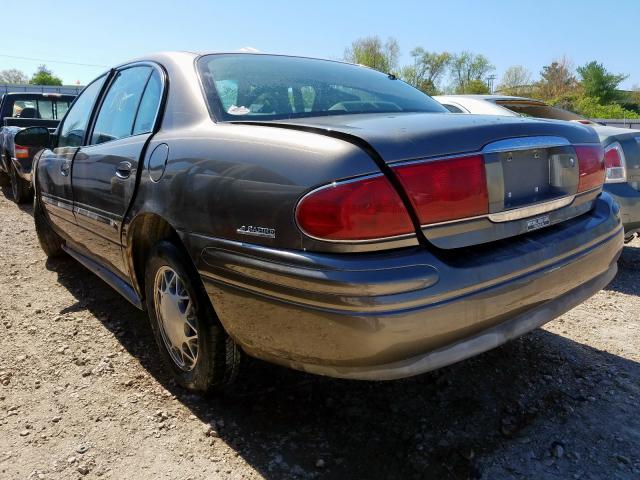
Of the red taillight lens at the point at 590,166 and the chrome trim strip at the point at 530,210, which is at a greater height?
the red taillight lens at the point at 590,166

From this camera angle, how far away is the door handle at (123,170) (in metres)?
2.53

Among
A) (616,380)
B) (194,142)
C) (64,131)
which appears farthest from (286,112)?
(64,131)

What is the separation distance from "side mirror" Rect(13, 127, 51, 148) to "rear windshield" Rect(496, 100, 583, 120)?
4.19m

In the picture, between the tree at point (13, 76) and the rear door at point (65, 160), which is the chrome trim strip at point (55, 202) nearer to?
the rear door at point (65, 160)

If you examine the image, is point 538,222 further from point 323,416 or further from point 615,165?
point 615,165

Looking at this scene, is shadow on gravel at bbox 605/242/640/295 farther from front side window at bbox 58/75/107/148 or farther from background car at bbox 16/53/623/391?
front side window at bbox 58/75/107/148

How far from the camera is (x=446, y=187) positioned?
1729 mm

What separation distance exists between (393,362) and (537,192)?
36.0 inches

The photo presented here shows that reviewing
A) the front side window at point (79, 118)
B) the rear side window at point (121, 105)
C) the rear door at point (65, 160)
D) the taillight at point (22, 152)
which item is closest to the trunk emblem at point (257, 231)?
the rear side window at point (121, 105)

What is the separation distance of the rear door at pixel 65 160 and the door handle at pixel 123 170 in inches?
37.1

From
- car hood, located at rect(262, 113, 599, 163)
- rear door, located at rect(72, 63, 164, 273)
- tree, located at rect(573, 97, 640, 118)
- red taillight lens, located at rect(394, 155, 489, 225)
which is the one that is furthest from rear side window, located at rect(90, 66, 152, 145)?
tree, located at rect(573, 97, 640, 118)

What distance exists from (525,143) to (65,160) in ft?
9.63

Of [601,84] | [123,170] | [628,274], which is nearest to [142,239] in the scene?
[123,170]

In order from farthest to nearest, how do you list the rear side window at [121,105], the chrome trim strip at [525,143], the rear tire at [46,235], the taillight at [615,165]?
the rear tire at [46,235]
the taillight at [615,165]
the rear side window at [121,105]
the chrome trim strip at [525,143]
